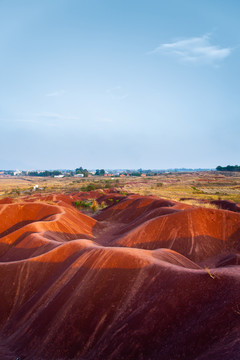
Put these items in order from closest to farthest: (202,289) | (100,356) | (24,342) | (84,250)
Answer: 1. (100,356)
2. (202,289)
3. (24,342)
4. (84,250)

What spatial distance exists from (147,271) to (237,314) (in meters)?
3.05

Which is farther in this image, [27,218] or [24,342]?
[27,218]

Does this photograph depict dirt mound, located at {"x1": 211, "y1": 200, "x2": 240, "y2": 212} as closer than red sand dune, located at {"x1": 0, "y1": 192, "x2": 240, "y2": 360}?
No

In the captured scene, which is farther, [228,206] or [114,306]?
[228,206]

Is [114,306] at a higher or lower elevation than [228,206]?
lower

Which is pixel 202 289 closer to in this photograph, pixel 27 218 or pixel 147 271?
pixel 147 271

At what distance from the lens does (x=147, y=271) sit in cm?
795

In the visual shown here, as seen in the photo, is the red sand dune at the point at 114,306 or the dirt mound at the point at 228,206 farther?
the dirt mound at the point at 228,206

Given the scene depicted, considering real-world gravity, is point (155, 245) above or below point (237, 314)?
below

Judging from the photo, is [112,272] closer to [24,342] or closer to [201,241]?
[24,342]

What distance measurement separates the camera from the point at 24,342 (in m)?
7.37

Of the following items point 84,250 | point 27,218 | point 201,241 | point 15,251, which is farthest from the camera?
point 27,218

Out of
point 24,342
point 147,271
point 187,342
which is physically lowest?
point 24,342

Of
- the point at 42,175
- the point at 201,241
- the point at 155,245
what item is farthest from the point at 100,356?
the point at 42,175
